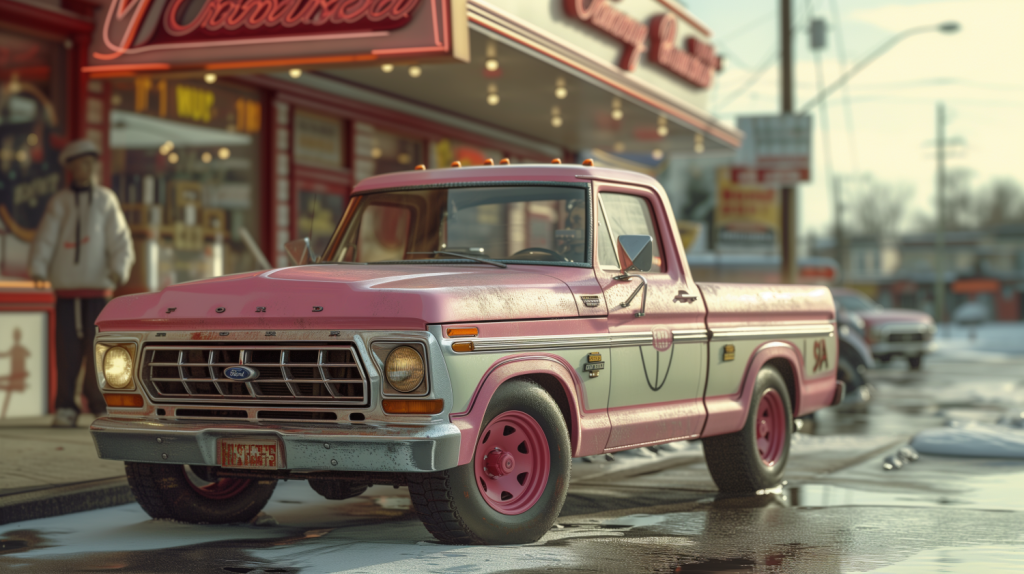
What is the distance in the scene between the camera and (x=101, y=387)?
6367mm

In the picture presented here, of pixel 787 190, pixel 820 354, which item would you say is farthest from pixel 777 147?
pixel 820 354

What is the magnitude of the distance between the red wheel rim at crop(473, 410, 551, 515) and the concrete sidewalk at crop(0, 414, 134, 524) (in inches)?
110

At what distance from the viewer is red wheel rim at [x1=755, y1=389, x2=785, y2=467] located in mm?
8609

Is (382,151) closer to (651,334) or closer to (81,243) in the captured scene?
(81,243)

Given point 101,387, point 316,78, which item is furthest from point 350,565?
point 316,78

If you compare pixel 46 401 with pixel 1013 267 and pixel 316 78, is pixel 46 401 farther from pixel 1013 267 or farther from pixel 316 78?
pixel 1013 267

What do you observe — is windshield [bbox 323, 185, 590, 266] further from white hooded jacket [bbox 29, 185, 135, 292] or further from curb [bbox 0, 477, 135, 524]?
white hooded jacket [bbox 29, 185, 135, 292]

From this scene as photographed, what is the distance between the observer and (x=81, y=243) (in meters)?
10.6

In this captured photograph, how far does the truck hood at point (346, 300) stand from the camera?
18.3ft

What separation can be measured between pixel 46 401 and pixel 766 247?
1714cm

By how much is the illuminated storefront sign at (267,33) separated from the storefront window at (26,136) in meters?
0.49

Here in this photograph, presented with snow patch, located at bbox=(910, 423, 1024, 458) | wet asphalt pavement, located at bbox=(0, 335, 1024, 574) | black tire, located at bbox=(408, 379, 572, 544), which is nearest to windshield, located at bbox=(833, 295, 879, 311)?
snow patch, located at bbox=(910, 423, 1024, 458)

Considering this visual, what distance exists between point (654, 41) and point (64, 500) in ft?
38.6

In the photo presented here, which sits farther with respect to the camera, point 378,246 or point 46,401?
point 46,401
